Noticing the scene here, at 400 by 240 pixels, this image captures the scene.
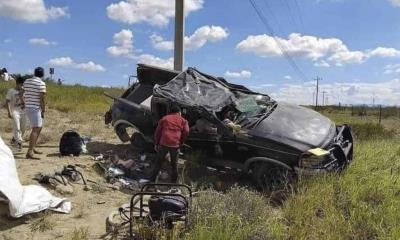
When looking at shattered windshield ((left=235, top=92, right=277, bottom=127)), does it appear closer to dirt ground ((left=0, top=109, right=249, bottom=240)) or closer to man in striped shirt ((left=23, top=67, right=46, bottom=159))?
dirt ground ((left=0, top=109, right=249, bottom=240))

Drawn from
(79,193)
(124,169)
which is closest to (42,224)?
(79,193)

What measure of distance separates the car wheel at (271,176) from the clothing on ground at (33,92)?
15.3ft

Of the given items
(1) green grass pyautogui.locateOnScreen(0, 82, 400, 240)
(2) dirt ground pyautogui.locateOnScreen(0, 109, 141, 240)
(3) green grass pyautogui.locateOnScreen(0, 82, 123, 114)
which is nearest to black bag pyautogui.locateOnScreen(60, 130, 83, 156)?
(2) dirt ground pyautogui.locateOnScreen(0, 109, 141, 240)

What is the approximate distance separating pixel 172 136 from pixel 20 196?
297cm

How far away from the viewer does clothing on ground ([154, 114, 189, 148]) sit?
909cm

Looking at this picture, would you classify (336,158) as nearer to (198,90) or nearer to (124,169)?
(198,90)

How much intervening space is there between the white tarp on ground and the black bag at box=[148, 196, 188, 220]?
1838 mm

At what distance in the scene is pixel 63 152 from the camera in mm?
11000

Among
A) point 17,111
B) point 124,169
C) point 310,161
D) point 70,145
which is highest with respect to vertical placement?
point 17,111

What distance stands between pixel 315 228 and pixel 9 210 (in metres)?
4.25

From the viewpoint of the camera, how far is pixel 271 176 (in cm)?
899

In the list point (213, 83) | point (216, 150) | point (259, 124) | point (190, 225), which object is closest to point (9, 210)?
point (190, 225)

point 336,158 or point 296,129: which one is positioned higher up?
point 296,129

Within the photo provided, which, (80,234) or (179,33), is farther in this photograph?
(179,33)
